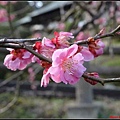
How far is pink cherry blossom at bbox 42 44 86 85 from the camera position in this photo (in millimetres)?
753

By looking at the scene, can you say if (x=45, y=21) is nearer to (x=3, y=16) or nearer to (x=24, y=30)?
(x=3, y=16)

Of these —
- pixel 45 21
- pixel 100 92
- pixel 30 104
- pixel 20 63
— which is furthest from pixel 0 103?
pixel 20 63

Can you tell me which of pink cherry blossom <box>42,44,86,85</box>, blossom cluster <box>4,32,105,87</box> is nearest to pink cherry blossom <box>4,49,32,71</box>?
blossom cluster <box>4,32,105,87</box>

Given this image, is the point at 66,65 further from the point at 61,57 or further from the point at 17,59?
the point at 17,59

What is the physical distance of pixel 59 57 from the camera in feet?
2.49

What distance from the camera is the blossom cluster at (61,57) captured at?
2.48 ft

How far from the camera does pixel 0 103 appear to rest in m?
4.41

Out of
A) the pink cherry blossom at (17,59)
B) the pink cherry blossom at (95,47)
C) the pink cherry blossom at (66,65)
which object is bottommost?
the pink cherry blossom at (66,65)

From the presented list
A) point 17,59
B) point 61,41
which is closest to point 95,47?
point 61,41

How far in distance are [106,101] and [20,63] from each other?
13.6 ft

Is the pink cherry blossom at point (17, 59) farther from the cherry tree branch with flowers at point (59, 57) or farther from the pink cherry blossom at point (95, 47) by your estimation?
the pink cherry blossom at point (95, 47)

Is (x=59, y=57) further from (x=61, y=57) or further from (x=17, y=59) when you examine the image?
(x=17, y=59)

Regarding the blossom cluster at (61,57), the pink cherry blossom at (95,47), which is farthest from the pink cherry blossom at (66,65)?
the pink cherry blossom at (95,47)

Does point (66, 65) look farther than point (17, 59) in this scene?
No
